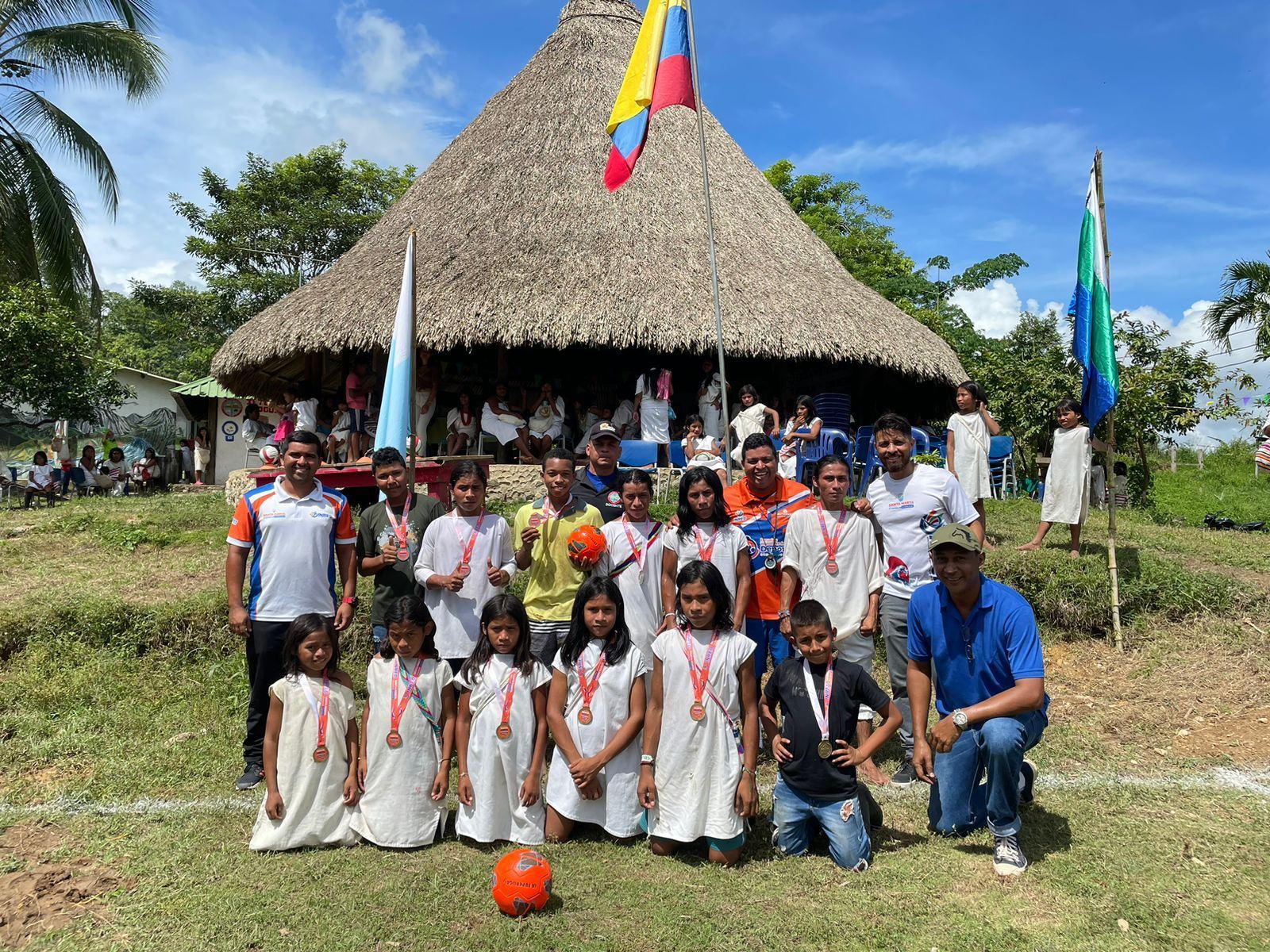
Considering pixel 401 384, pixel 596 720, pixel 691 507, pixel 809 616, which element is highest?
pixel 401 384

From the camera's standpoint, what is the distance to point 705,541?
3.87m

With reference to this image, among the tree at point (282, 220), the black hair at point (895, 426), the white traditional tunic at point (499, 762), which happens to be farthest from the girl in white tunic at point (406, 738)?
the tree at point (282, 220)

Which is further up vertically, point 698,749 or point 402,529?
point 402,529

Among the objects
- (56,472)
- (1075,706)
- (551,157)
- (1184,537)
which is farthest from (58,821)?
(56,472)

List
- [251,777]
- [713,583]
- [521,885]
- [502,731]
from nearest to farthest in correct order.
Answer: [521,885]
[713,583]
[502,731]
[251,777]

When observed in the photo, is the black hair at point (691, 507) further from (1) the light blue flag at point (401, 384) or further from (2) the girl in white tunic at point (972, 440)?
(2) the girl in white tunic at point (972, 440)

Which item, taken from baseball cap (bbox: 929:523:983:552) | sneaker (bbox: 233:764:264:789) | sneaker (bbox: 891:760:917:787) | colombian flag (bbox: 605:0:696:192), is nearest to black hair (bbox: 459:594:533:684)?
sneaker (bbox: 233:764:264:789)

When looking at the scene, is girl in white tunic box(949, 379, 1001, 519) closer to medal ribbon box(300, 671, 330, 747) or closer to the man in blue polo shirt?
the man in blue polo shirt

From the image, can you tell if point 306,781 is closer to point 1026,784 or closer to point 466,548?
point 466,548

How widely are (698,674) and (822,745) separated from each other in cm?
52

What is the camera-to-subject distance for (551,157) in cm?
1241

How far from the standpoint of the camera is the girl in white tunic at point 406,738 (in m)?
3.38

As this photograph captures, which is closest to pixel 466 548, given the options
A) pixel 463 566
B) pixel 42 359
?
pixel 463 566

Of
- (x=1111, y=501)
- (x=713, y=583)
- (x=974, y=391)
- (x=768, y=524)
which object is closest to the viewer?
(x=713, y=583)
